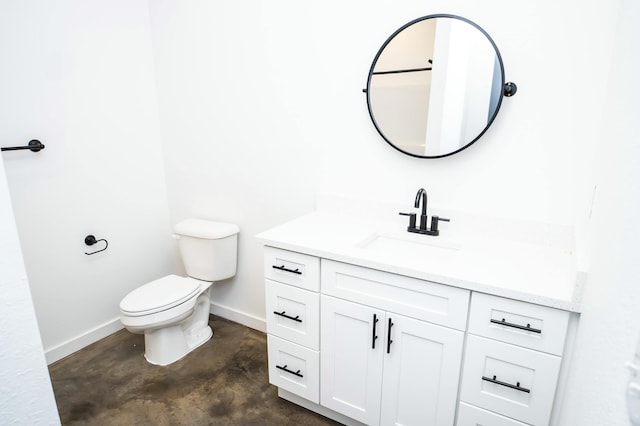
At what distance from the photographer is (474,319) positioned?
1244mm

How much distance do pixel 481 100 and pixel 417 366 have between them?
1102mm

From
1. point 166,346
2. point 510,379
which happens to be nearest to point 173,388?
point 166,346

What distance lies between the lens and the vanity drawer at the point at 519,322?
1.12m

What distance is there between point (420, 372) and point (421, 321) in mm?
207

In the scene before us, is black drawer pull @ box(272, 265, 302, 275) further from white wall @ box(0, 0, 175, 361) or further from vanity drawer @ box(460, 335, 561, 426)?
white wall @ box(0, 0, 175, 361)

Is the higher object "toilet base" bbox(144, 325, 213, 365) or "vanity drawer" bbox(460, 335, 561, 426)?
"vanity drawer" bbox(460, 335, 561, 426)

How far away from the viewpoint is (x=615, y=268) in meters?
0.73

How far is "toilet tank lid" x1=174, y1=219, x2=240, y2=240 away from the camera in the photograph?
226 centimetres

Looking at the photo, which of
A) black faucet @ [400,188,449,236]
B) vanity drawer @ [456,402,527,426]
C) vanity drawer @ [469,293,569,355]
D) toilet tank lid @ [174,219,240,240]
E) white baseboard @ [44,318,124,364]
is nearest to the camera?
vanity drawer @ [469,293,569,355]

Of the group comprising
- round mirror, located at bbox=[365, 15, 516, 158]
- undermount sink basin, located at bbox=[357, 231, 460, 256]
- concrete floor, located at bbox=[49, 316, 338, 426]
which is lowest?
concrete floor, located at bbox=[49, 316, 338, 426]

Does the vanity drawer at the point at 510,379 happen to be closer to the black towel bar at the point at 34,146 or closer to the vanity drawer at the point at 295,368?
the vanity drawer at the point at 295,368

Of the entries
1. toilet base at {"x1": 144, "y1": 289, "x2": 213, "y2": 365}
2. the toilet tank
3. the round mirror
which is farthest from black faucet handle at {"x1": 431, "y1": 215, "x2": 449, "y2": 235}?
toilet base at {"x1": 144, "y1": 289, "x2": 213, "y2": 365}

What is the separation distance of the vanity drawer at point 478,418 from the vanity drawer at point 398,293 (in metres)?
0.31

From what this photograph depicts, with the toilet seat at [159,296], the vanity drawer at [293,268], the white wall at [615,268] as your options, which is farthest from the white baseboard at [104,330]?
the white wall at [615,268]
